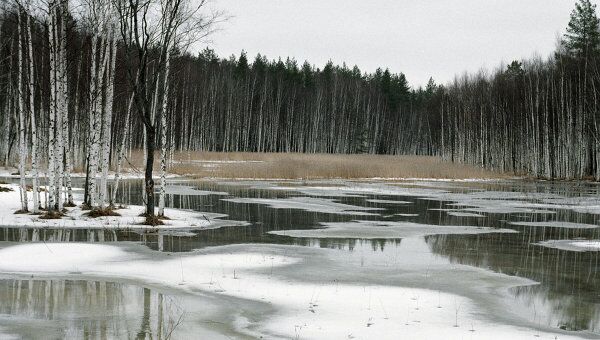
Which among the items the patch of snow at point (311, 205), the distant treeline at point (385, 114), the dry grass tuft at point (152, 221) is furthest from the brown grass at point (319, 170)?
the dry grass tuft at point (152, 221)

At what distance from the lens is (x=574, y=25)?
6769cm

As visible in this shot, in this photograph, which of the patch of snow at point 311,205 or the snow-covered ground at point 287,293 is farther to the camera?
the patch of snow at point 311,205

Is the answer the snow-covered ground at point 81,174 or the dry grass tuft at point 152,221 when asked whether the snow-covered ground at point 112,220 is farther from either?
the snow-covered ground at point 81,174

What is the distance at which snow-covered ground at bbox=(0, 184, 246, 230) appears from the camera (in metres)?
19.4

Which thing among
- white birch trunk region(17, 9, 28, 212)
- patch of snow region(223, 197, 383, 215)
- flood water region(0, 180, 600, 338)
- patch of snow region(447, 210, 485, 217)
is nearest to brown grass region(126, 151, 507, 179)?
flood water region(0, 180, 600, 338)

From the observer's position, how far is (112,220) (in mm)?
20625

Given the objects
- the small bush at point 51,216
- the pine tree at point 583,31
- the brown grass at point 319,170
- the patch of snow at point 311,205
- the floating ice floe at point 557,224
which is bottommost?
the floating ice floe at point 557,224

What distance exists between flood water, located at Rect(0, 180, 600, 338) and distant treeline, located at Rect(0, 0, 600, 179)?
1504cm

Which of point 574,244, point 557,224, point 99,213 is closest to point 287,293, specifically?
point 574,244

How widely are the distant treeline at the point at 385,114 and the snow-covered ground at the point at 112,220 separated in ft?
36.8

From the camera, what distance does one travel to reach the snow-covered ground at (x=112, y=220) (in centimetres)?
1938

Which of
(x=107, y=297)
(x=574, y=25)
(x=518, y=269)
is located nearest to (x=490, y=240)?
(x=518, y=269)

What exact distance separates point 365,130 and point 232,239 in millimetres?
90573

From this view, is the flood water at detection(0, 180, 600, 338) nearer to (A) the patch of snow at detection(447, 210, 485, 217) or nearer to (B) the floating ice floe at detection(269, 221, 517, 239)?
(A) the patch of snow at detection(447, 210, 485, 217)
